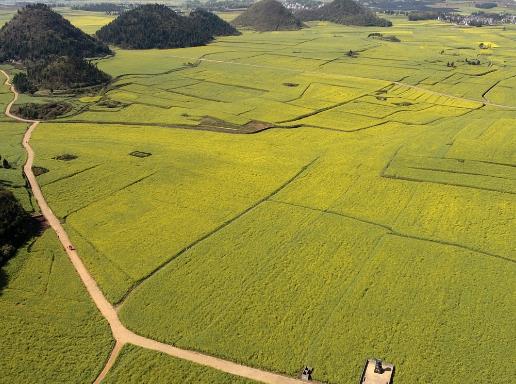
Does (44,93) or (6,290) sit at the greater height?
(44,93)

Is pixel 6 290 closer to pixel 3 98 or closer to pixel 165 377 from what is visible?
pixel 165 377

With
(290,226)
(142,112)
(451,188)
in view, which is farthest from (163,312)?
(142,112)

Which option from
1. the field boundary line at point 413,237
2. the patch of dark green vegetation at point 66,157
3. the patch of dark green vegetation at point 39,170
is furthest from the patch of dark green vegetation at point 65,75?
the field boundary line at point 413,237

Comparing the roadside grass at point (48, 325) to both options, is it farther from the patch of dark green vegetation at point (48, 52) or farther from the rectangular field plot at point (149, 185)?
the patch of dark green vegetation at point (48, 52)

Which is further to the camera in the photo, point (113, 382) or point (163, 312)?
point (163, 312)

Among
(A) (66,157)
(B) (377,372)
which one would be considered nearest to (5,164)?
(A) (66,157)

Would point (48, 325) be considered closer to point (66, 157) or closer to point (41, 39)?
point (66, 157)

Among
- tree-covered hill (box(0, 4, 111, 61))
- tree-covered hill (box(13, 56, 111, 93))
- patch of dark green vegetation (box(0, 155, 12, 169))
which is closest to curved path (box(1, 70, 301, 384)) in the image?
patch of dark green vegetation (box(0, 155, 12, 169))
